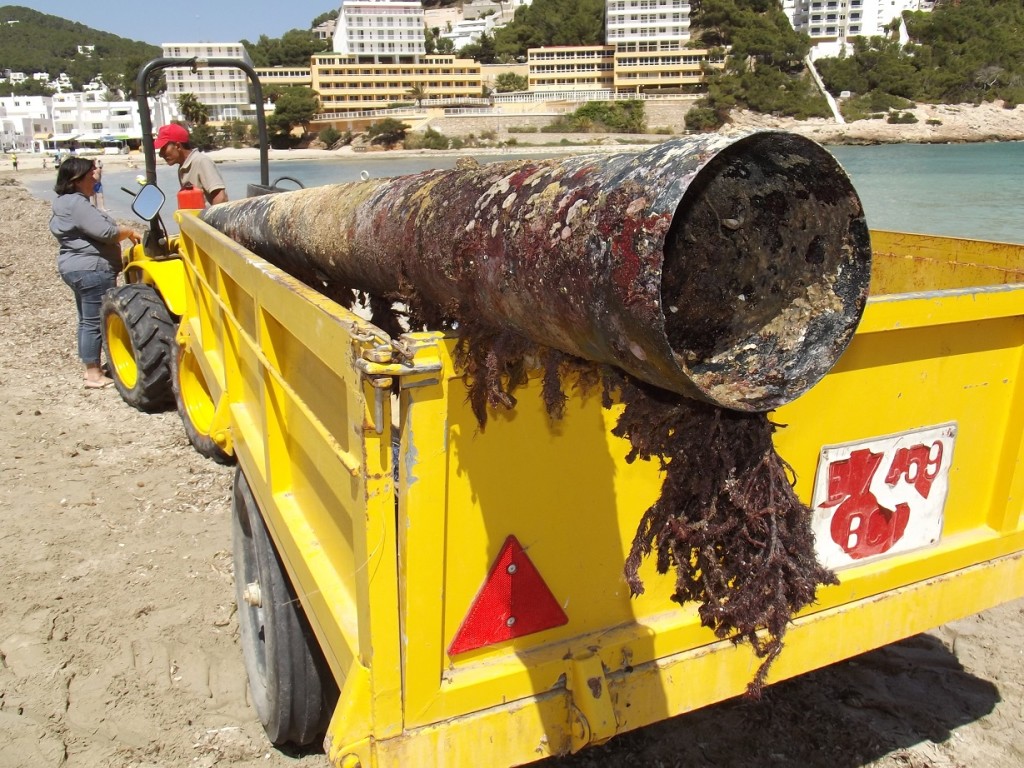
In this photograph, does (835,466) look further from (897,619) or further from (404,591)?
(404,591)

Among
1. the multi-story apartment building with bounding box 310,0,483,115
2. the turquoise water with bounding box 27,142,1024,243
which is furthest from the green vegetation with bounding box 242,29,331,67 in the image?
the turquoise water with bounding box 27,142,1024,243

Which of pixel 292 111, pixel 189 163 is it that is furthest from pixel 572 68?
pixel 189 163

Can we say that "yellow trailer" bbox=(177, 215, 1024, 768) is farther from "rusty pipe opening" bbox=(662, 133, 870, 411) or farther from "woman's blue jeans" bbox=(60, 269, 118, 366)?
"woman's blue jeans" bbox=(60, 269, 118, 366)

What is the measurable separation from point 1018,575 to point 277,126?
9133cm

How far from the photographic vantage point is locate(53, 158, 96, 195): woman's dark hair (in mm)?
6042

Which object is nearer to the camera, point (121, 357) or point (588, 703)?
point (588, 703)

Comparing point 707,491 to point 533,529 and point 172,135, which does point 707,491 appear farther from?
point 172,135

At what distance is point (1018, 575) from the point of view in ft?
8.12

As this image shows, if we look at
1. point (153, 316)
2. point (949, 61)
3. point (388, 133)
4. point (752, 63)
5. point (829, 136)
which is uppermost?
point (752, 63)

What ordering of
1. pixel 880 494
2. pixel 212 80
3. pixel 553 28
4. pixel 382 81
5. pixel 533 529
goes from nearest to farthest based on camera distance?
pixel 533 529 → pixel 880 494 → pixel 212 80 → pixel 382 81 → pixel 553 28

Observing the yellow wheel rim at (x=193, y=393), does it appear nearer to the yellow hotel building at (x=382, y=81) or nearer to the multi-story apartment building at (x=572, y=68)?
the yellow hotel building at (x=382, y=81)

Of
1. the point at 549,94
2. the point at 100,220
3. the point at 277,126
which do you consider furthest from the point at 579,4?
the point at 100,220

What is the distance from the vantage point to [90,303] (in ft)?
21.2

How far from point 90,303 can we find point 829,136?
75074 mm
